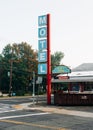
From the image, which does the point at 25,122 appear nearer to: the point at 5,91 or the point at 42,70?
the point at 42,70

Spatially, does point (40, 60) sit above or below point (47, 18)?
below

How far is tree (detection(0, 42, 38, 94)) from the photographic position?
8141 centimetres

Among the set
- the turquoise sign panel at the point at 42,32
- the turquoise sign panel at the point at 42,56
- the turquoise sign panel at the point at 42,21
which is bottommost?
the turquoise sign panel at the point at 42,56

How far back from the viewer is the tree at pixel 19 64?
8141 centimetres

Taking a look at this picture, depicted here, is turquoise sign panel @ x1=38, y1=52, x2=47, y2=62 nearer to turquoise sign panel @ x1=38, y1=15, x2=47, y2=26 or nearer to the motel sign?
the motel sign

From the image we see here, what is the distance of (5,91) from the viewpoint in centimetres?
8144

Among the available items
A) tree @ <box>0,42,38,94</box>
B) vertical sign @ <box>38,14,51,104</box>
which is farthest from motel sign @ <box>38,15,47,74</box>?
tree @ <box>0,42,38,94</box>

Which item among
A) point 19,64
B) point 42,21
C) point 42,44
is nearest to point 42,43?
point 42,44

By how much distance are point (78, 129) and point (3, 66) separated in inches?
2676

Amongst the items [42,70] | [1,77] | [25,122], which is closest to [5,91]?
[1,77]

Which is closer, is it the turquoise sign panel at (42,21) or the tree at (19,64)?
the turquoise sign panel at (42,21)

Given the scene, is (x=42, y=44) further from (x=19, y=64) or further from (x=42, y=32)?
(x=19, y=64)

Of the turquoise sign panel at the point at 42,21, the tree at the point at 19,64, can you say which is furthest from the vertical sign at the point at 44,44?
the tree at the point at 19,64

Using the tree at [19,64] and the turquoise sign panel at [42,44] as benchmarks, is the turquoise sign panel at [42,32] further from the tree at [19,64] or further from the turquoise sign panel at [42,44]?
the tree at [19,64]
